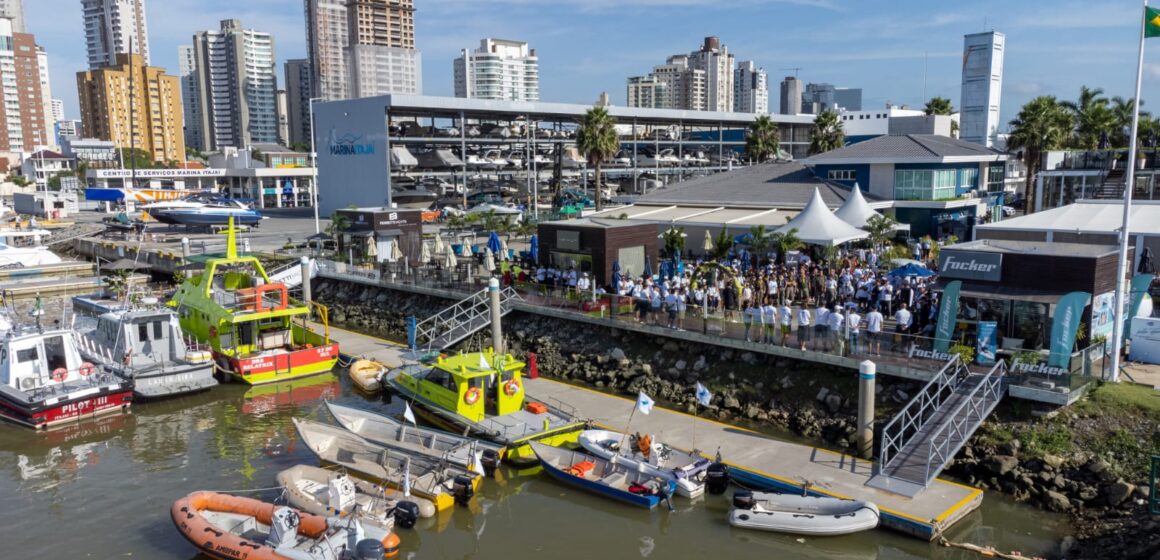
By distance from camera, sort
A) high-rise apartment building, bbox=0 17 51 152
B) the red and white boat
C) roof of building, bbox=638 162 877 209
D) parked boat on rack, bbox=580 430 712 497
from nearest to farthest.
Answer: parked boat on rack, bbox=580 430 712 497
the red and white boat
roof of building, bbox=638 162 877 209
high-rise apartment building, bbox=0 17 51 152

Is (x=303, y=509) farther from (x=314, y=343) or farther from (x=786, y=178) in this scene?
(x=786, y=178)

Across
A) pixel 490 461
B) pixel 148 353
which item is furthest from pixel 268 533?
pixel 148 353

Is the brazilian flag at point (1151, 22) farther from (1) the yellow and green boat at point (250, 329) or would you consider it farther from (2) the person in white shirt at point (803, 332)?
(1) the yellow and green boat at point (250, 329)

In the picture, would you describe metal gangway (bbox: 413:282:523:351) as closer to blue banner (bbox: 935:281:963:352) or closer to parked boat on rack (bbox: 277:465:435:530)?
parked boat on rack (bbox: 277:465:435:530)

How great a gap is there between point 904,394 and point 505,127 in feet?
215

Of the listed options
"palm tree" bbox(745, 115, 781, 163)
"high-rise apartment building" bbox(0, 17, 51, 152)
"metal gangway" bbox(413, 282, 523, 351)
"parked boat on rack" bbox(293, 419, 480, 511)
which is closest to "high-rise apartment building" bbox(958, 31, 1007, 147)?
"palm tree" bbox(745, 115, 781, 163)

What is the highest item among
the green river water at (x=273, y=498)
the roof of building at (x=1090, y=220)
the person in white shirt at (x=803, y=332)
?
the roof of building at (x=1090, y=220)

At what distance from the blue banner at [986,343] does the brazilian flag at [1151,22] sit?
724 cm

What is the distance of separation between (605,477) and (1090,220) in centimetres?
2375

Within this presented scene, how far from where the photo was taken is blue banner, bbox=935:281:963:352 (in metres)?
19.9

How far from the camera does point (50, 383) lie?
24438 mm

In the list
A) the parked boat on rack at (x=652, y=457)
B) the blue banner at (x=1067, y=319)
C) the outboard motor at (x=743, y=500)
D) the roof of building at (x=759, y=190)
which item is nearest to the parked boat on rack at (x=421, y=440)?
the parked boat on rack at (x=652, y=457)

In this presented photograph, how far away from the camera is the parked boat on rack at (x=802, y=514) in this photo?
50.4ft

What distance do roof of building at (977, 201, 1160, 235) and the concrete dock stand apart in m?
17.3
